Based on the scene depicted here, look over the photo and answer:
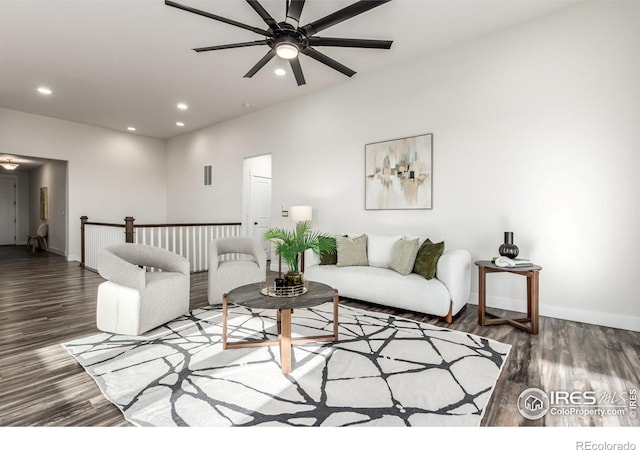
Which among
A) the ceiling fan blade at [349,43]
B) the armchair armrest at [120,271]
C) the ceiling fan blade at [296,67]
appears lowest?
the armchair armrest at [120,271]

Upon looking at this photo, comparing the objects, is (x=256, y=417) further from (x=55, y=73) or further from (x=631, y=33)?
(x=55, y=73)

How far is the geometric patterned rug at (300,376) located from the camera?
1692mm

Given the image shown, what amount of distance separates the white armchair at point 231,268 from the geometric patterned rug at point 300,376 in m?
0.64

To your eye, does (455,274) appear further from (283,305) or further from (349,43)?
(349,43)

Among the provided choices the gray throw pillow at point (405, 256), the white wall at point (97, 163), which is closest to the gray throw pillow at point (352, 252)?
the gray throw pillow at point (405, 256)

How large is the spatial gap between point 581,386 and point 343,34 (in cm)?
393

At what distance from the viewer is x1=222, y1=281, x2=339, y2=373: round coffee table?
2.19m

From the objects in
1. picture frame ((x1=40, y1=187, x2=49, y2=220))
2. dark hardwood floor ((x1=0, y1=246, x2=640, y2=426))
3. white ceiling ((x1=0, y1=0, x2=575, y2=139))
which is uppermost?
white ceiling ((x1=0, y1=0, x2=575, y2=139))

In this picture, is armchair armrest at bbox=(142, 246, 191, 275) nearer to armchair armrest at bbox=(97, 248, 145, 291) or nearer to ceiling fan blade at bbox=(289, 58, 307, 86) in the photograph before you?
armchair armrest at bbox=(97, 248, 145, 291)

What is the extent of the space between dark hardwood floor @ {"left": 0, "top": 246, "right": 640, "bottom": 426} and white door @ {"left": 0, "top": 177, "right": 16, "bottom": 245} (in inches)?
363

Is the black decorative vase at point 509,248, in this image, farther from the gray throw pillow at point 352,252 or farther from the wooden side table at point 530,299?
the gray throw pillow at point 352,252

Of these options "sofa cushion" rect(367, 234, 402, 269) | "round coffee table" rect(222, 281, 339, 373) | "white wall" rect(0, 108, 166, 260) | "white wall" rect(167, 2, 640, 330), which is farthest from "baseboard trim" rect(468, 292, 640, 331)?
"white wall" rect(0, 108, 166, 260)

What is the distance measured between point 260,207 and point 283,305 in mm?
4975
